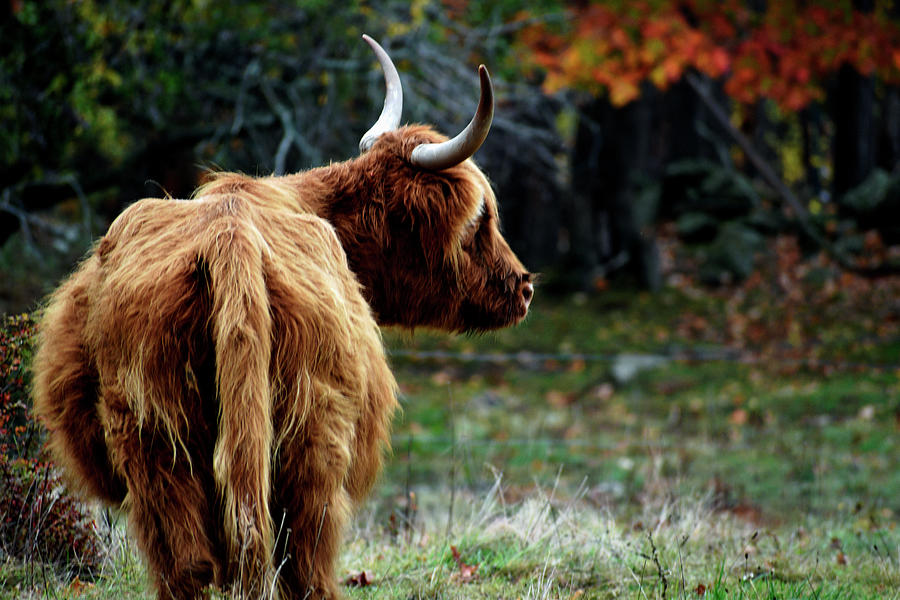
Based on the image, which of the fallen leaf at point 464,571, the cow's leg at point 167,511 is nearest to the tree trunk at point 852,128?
the fallen leaf at point 464,571

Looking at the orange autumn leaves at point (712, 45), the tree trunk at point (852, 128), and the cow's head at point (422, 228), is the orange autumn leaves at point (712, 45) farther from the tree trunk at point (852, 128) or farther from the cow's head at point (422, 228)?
the cow's head at point (422, 228)

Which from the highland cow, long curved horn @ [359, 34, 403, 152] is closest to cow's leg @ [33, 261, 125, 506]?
the highland cow

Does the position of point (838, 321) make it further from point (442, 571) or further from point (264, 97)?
point (442, 571)

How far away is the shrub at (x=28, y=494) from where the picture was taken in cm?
362

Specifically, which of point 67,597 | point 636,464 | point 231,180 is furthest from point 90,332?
point 636,464

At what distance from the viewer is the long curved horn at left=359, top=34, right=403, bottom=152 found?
3.89 meters

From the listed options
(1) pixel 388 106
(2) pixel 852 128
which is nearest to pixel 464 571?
(1) pixel 388 106

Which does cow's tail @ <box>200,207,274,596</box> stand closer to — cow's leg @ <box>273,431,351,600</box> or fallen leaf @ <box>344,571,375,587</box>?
cow's leg @ <box>273,431,351,600</box>

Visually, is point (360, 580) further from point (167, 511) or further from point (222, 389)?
point (222, 389)

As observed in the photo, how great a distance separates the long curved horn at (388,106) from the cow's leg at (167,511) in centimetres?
169

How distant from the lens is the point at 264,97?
32.6 ft

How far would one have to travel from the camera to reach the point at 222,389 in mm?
2520

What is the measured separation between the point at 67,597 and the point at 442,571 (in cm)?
143

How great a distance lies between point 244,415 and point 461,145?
1383mm
